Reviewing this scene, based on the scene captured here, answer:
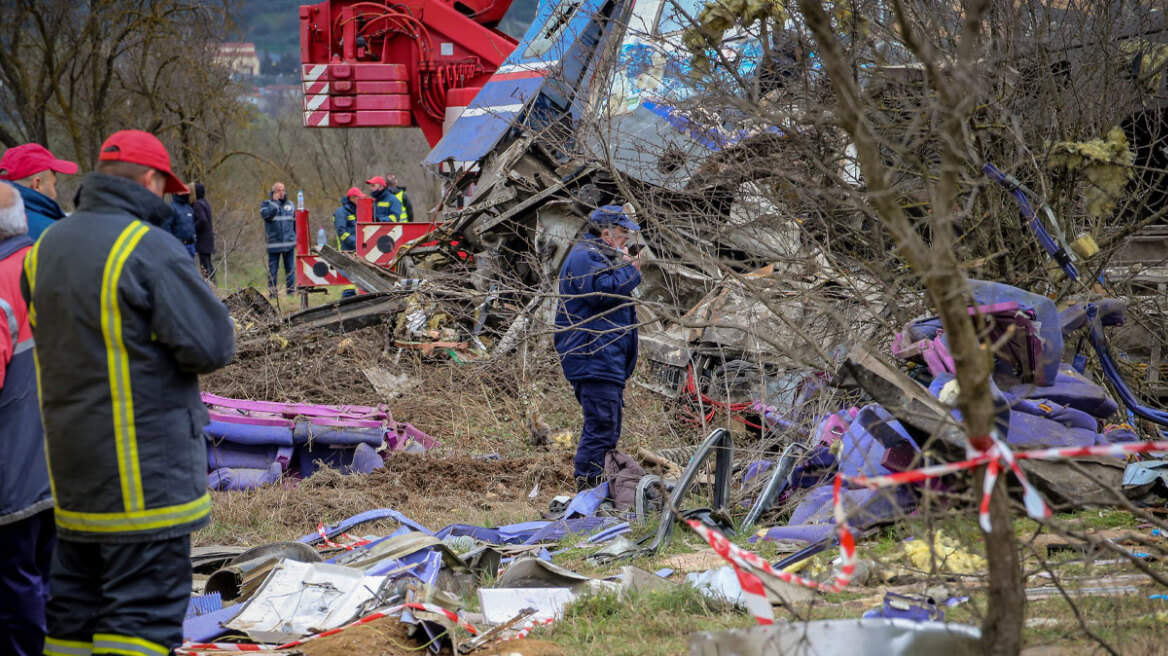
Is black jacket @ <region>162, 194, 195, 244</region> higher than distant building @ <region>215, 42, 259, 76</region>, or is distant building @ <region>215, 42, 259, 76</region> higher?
distant building @ <region>215, 42, 259, 76</region>

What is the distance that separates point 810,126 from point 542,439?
3167 millimetres

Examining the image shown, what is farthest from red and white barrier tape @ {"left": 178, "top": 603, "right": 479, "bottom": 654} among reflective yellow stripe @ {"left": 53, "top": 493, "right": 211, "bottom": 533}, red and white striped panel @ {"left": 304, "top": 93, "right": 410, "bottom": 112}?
red and white striped panel @ {"left": 304, "top": 93, "right": 410, "bottom": 112}

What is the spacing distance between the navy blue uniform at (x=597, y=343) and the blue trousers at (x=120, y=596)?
11.2ft

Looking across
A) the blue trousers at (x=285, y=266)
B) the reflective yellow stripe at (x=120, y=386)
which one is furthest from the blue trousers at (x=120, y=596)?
the blue trousers at (x=285, y=266)

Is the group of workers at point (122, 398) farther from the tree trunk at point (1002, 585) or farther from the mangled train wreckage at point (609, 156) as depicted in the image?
the tree trunk at point (1002, 585)

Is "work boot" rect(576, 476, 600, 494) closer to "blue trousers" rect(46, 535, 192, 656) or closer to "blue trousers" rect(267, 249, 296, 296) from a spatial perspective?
"blue trousers" rect(46, 535, 192, 656)

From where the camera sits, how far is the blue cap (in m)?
6.38

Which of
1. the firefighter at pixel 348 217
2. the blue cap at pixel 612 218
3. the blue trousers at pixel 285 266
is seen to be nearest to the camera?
the blue cap at pixel 612 218

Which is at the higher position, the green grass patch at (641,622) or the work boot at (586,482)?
the green grass patch at (641,622)

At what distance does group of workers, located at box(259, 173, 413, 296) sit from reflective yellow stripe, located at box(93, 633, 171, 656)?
39.1ft

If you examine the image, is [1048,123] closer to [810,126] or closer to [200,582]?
[810,126]

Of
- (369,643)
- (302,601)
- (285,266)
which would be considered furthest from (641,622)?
(285,266)

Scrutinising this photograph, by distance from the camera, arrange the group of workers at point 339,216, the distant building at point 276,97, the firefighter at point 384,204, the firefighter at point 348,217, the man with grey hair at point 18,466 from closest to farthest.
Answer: the man with grey hair at point 18,466 → the firefighter at point 384,204 → the group of workers at point 339,216 → the firefighter at point 348,217 → the distant building at point 276,97

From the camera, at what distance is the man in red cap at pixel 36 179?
3.81 meters
